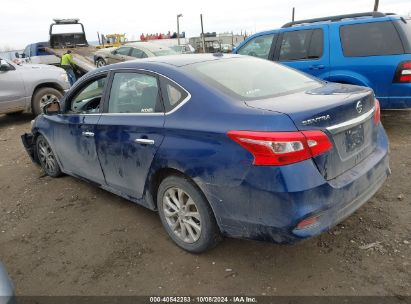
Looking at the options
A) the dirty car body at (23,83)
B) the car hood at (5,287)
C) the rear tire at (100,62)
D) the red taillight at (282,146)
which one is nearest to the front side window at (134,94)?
the red taillight at (282,146)

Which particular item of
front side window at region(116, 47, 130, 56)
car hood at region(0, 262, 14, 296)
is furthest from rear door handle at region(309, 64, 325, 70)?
front side window at region(116, 47, 130, 56)

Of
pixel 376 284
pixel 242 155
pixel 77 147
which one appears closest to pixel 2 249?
pixel 77 147

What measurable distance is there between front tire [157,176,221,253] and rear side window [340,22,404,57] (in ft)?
13.9

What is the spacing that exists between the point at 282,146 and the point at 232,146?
34 cm

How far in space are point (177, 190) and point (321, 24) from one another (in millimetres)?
4607

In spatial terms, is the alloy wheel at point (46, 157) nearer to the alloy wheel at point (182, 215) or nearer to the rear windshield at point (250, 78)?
the alloy wheel at point (182, 215)

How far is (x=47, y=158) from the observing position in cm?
516

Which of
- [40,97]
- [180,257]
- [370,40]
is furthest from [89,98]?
[40,97]

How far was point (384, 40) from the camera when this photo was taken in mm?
5742

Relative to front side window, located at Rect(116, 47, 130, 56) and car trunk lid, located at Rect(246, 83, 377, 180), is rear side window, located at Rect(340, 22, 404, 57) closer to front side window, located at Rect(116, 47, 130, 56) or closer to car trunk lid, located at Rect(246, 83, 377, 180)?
car trunk lid, located at Rect(246, 83, 377, 180)

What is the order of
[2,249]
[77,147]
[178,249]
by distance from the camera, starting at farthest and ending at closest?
[77,147], [2,249], [178,249]

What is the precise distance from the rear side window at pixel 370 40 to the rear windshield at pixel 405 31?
53 mm

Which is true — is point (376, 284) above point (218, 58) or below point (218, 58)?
below

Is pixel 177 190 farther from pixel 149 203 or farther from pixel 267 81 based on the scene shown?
pixel 267 81
